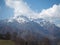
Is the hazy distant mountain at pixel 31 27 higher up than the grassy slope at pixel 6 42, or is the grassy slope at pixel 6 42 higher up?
the hazy distant mountain at pixel 31 27

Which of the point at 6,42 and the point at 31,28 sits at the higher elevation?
the point at 31,28

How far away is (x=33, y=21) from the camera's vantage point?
125 inches

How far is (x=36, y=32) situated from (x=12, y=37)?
398 mm

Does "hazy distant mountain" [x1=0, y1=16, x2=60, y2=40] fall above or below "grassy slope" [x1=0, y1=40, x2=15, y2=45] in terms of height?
above

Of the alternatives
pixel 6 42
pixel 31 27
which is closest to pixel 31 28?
pixel 31 27

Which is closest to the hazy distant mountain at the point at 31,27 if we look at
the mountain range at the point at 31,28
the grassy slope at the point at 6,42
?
the mountain range at the point at 31,28

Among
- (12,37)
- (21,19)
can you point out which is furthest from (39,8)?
(12,37)

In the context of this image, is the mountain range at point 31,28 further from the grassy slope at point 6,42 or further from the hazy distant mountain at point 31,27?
the grassy slope at point 6,42

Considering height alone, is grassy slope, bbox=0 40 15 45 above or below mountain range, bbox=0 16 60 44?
below

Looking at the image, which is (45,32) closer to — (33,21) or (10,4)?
(33,21)

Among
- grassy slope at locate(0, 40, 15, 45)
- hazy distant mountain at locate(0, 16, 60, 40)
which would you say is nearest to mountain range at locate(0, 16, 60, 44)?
hazy distant mountain at locate(0, 16, 60, 40)

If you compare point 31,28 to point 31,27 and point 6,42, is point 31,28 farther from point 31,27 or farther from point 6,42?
point 6,42

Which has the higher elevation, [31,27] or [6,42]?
[31,27]

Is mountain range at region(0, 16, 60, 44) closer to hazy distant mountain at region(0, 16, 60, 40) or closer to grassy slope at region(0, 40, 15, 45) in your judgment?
hazy distant mountain at region(0, 16, 60, 40)
